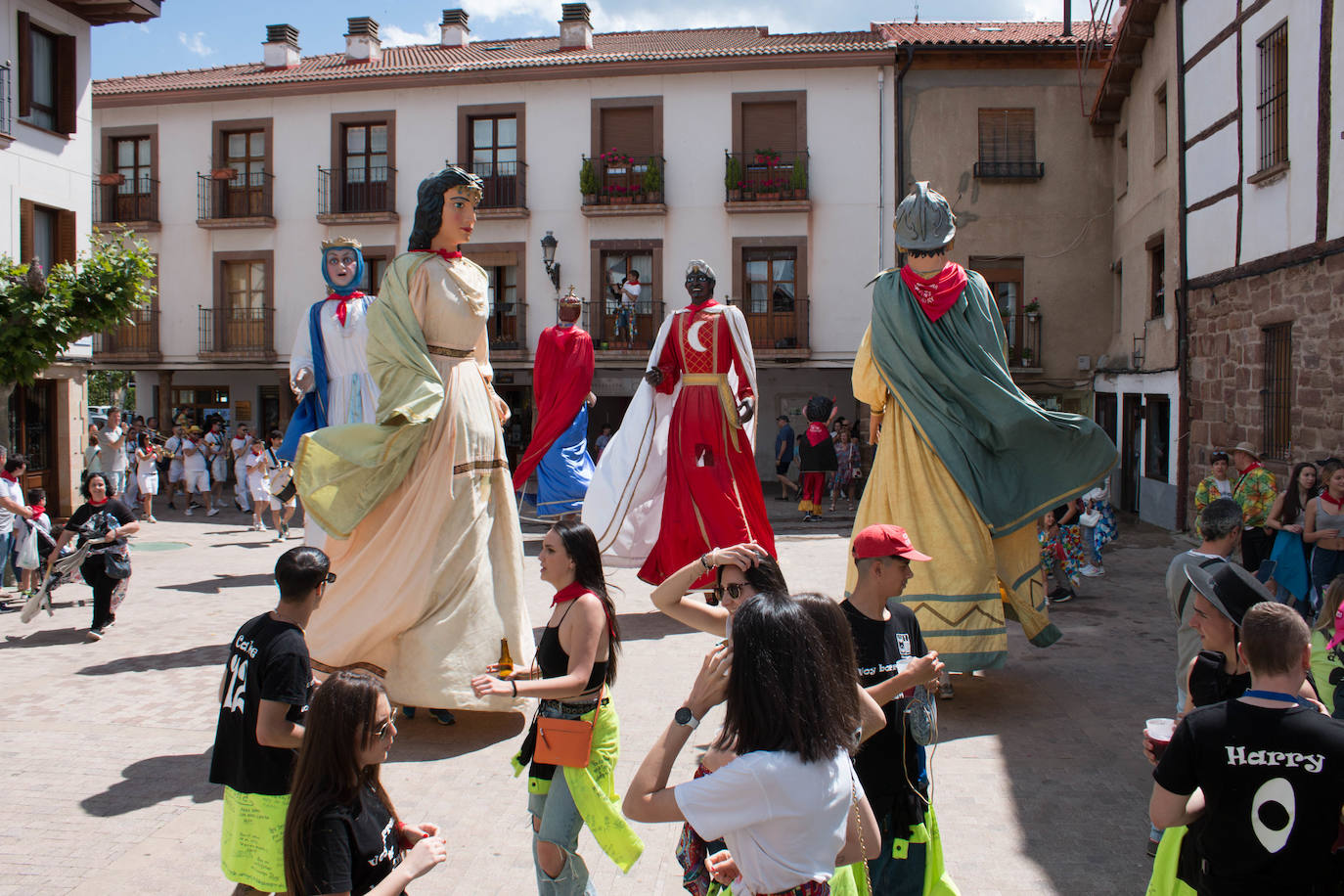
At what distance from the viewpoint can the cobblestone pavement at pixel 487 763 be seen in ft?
12.2

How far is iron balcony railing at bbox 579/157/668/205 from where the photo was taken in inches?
834

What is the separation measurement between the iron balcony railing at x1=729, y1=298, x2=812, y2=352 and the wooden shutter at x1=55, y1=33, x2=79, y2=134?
1160 centimetres

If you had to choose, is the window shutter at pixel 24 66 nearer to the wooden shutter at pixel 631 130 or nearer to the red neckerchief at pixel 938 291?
the wooden shutter at pixel 631 130

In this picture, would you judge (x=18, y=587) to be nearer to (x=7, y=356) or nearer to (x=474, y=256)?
(x=7, y=356)

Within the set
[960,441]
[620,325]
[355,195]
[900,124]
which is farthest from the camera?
[355,195]

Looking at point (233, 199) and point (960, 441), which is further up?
point (233, 199)

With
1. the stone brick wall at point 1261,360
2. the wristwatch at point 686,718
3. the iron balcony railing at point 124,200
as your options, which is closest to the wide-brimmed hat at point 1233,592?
the wristwatch at point 686,718

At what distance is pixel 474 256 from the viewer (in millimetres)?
22219

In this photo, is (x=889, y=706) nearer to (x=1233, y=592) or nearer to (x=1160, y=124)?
(x=1233, y=592)

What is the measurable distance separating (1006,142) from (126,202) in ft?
60.6

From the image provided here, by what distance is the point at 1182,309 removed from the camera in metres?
13.8

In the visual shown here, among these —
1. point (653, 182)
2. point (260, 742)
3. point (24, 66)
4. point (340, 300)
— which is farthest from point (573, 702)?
point (653, 182)

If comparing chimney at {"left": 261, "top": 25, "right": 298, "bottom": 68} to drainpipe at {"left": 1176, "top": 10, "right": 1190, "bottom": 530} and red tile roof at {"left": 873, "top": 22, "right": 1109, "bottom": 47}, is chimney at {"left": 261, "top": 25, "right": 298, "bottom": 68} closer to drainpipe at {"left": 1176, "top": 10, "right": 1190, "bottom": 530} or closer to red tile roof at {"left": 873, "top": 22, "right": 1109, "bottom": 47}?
red tile roof at {"left": 873, "top": 22, "right": 1109, "bottom": 47}

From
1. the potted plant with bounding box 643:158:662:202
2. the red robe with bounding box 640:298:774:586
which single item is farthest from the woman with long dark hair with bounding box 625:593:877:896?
the potted plant with bounding box 643:158:662:202
